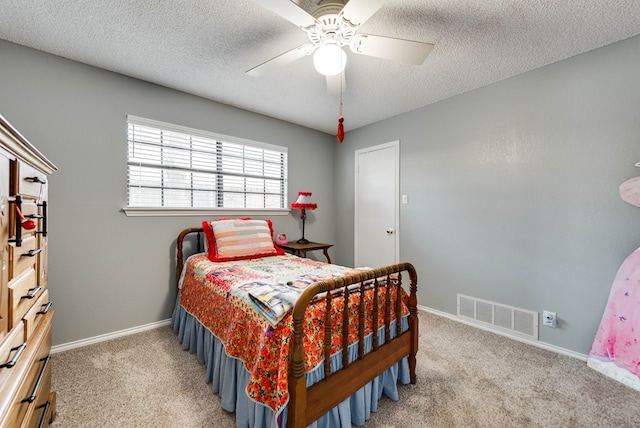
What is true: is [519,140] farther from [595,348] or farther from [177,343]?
[177,343]

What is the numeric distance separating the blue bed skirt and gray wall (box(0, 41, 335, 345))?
1.07 meters

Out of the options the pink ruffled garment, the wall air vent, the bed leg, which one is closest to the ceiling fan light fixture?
the bed leg

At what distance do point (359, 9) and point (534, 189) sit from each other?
7.27 feet

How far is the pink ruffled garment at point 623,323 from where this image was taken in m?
1.88

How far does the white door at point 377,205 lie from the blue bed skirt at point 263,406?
1873 mm

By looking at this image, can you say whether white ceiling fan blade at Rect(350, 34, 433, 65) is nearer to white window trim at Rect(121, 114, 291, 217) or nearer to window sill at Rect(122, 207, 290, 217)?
white window trim at Rect(121, 114, 291, 217)

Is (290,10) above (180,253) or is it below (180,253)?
above

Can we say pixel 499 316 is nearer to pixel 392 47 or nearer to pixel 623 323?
pixel 623 323

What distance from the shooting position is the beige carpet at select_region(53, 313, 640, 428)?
1554 millimetres

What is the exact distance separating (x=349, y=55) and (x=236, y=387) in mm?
2512

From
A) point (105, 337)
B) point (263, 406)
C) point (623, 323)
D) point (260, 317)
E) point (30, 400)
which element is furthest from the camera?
point (105, 337)

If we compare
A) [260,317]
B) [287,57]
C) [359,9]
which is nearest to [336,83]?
[287,57]

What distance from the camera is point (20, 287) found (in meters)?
0.99

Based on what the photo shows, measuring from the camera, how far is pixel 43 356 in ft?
4.12
